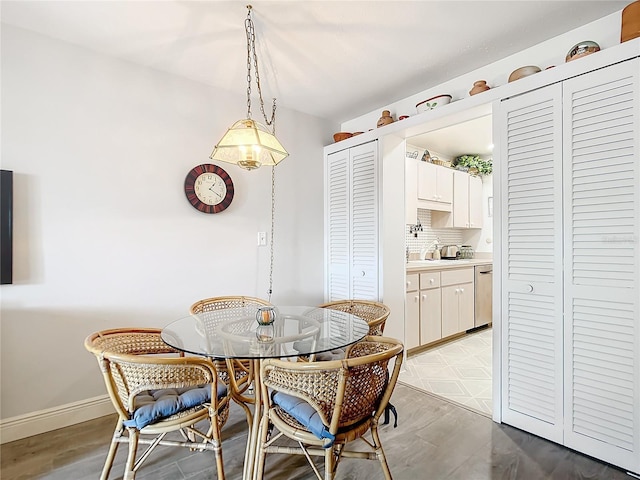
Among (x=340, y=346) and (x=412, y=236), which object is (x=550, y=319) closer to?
(x=340, y=346)

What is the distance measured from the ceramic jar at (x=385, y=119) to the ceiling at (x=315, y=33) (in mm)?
293

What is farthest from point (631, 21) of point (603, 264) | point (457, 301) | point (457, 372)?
point (457, 301)

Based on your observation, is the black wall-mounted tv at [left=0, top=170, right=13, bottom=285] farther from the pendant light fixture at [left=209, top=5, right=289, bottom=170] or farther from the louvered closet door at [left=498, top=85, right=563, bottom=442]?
the louvered closet door at [left=498, top=85, right=563, bottom=442]

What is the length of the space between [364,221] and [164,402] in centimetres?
212

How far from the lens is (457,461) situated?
1.85m

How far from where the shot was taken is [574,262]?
188cm

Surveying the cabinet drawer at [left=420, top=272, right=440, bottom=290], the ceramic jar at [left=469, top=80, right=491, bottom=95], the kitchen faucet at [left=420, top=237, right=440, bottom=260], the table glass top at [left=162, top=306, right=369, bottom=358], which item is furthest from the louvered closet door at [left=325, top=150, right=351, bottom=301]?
the kitchen faucet at [left=420, top=237, right=440, bottom=260]

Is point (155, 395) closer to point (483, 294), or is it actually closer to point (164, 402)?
point (164, 402)

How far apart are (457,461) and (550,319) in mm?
946

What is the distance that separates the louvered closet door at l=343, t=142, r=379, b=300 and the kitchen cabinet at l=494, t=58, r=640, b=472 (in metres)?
1.07

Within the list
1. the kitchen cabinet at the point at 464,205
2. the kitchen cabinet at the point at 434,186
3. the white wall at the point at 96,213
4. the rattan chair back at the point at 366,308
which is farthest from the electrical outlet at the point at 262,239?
the kitchen cabinet at the point at 464,205

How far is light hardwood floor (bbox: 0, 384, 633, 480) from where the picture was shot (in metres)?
1.74

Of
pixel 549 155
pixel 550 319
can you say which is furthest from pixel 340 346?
pixel 549 155

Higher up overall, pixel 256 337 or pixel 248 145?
pixel 248 145
